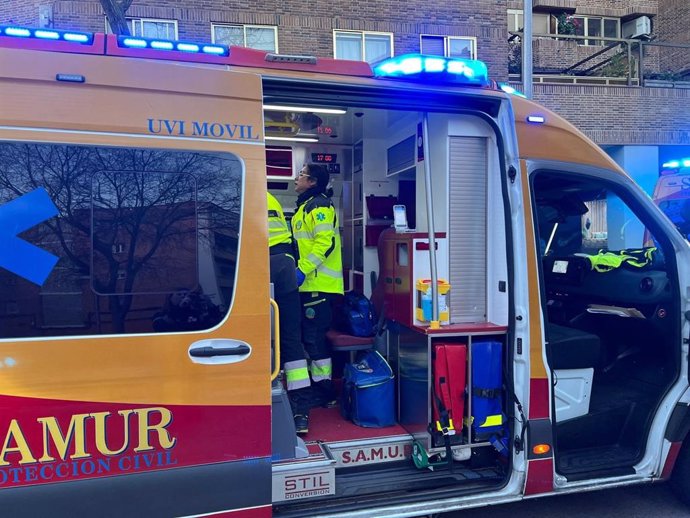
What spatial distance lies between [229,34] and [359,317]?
996 centimetres

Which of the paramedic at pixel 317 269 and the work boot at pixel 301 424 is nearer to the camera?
the work boot at pixel 301 424

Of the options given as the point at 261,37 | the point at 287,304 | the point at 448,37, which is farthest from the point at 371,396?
the point at 448,37

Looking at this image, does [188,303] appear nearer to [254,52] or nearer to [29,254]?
[29,254]

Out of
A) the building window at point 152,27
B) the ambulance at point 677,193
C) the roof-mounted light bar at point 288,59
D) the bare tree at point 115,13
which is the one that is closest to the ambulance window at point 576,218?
the roof-mounted light bar at point 288,59

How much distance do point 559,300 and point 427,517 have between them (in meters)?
2.08

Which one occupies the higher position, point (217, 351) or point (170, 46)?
point (170, 46)

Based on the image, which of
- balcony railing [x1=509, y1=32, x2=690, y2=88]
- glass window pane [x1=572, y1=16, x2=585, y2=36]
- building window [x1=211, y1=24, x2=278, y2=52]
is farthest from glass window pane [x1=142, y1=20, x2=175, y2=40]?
glass window pane [x1=572, y1=16, x2=585, y2=36]

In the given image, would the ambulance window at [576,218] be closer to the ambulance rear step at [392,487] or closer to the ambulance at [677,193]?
the ambulance rear step at [392,487]

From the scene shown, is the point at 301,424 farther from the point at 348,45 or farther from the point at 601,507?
the point at 348,45

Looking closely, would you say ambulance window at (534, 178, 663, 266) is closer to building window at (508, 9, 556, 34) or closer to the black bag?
the black bag

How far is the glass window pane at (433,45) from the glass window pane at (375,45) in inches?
33.8

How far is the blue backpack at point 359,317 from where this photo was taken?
4.00 m

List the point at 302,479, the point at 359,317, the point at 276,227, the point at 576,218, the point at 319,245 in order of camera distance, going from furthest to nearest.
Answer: the point at 576,218 < the point at 359,317 < the point at 319,245 < the point at 276,227 < the point at 302,479

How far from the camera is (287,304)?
3326 mm
